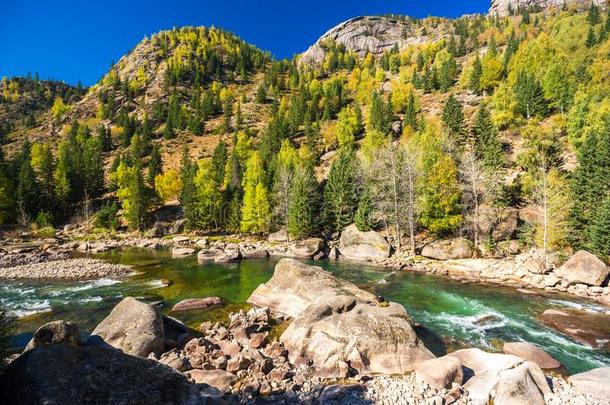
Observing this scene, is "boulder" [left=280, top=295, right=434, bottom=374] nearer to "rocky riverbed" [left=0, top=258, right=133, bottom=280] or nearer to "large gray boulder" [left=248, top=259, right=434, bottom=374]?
"large gray boulder" [left=248, top=259, right=434, bottom=374]

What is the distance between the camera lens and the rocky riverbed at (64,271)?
97.7 ft

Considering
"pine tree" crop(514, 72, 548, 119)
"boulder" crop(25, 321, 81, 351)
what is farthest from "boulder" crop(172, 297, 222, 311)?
"pine tree" crop(514, 72, 548, 119)

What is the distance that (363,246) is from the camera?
4178cm

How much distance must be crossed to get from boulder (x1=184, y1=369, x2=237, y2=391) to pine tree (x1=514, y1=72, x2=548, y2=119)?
7957 cm

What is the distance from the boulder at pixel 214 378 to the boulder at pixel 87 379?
117 inches

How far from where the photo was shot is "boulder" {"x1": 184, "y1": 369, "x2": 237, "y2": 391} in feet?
34.7

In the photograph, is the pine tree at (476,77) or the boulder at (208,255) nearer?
the boulder at (208,255)

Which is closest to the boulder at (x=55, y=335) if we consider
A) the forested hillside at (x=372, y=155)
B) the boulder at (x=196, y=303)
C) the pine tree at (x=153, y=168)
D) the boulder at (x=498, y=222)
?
the boulder at (x=196, y=303)

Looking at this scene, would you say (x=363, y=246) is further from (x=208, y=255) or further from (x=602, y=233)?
(x=602, y=233)

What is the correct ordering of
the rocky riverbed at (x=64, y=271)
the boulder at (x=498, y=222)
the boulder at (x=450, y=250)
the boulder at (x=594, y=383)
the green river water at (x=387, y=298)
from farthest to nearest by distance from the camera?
the boulder at (x=498, y=222)
the boulder at (x=450, y=250)
the rocky riverbed at (x=64, y=271)
the green river water at (x=387, y=298)
the boulder at (x=594, y=383)

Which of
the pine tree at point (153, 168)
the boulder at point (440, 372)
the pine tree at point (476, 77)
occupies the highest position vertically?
the pine tree at point (476, 77)

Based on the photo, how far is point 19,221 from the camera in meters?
61.8

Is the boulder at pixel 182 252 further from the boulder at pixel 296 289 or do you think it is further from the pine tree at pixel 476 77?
the pine tree at pixel 476 77

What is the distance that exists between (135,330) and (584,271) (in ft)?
105
